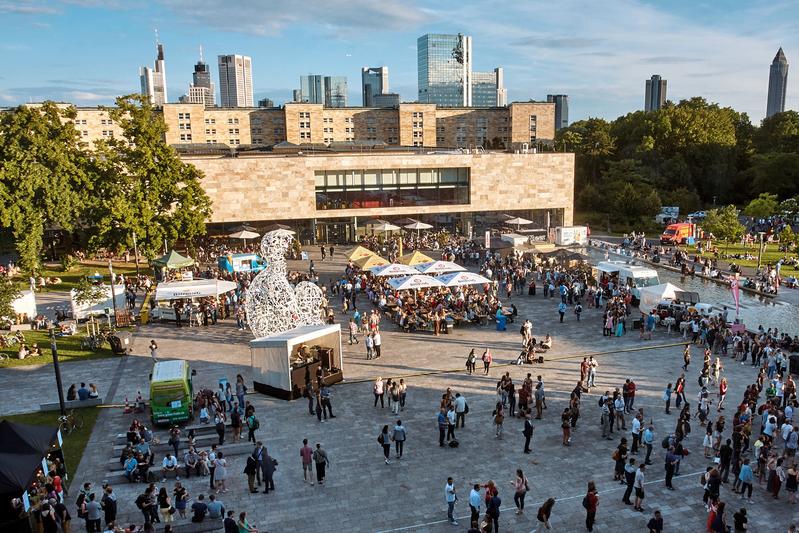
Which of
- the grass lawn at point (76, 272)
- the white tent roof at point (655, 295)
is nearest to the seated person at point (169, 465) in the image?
the white tent roof at point (655, 295)

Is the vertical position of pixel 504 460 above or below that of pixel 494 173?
below

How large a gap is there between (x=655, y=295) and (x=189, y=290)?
22.2m

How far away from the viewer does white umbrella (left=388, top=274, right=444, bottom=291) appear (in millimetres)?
30203

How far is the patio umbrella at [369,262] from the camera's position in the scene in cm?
3550

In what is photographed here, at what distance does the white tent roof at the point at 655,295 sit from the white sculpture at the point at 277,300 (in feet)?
51.6

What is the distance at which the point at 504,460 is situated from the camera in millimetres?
16219

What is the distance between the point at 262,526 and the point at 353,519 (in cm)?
198

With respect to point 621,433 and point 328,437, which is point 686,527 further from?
point 328,437

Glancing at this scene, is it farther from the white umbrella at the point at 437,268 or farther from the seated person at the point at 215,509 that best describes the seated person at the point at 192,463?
the white umbrella at the point at 437,268

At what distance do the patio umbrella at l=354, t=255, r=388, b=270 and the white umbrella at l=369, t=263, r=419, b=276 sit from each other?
59.6 inches

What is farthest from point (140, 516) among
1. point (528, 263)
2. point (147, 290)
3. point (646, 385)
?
point (528, 263)

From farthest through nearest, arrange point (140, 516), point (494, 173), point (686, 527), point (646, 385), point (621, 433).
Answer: point (494, 173) → point (646, 385) → point (621, 433) → point (140, 516) → point (686, 527)

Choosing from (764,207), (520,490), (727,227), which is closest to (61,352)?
(520,490)

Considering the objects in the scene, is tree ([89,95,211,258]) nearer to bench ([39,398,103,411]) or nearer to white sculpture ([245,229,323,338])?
white sculpture ([245,229,323,338])
